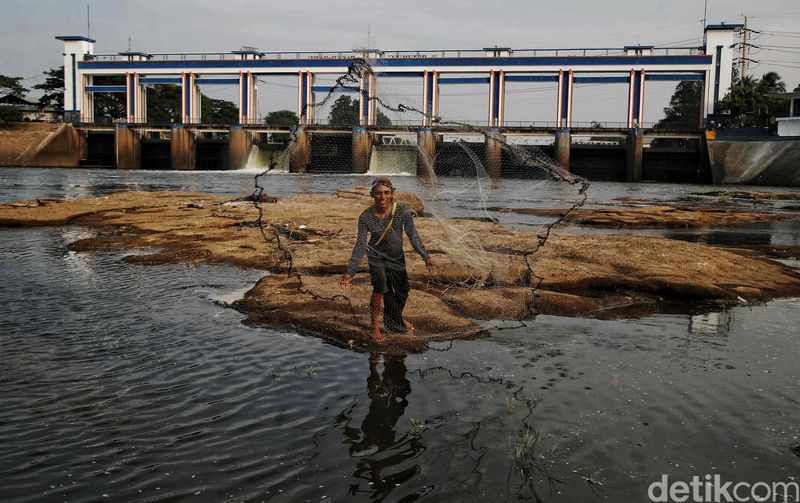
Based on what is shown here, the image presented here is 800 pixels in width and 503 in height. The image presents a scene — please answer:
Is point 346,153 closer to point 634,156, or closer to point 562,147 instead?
point 562,147

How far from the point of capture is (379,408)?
5.79m

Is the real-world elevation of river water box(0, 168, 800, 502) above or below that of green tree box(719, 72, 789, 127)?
below

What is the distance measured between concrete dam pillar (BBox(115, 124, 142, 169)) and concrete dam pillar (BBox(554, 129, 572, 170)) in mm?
40633

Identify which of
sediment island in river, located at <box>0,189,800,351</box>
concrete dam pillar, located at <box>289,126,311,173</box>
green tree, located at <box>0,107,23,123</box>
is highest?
green tree, located at <box>0,107,23,123</box>

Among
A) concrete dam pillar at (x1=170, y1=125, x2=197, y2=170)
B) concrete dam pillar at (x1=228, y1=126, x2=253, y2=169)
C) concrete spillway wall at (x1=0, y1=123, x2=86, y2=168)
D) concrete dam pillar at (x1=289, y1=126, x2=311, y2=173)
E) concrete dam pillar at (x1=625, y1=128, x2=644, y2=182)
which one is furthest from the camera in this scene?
concrete spillway wall at (x1=0, y1=123, x2=86, y2=168)

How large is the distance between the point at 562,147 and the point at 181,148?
35.6m

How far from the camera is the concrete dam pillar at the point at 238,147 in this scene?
63.6 metres

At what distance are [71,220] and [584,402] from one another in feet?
58.6

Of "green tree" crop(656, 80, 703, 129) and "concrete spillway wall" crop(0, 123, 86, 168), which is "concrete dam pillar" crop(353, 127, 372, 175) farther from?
"green tree" crop(656, 80, 703, 129)

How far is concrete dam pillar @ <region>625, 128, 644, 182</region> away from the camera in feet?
187

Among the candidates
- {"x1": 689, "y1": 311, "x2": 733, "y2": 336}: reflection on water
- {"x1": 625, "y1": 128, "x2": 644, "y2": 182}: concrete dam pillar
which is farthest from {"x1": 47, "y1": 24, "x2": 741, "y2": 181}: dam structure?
{"x1": 689, "y1": 311, "x2": 733, "y2": 336}: reflection on water

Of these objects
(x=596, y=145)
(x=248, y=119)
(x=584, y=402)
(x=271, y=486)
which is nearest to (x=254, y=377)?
(x=271, y=486)

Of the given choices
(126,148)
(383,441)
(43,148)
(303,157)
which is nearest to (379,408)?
(383,441)

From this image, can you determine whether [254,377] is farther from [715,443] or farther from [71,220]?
[71,220]
